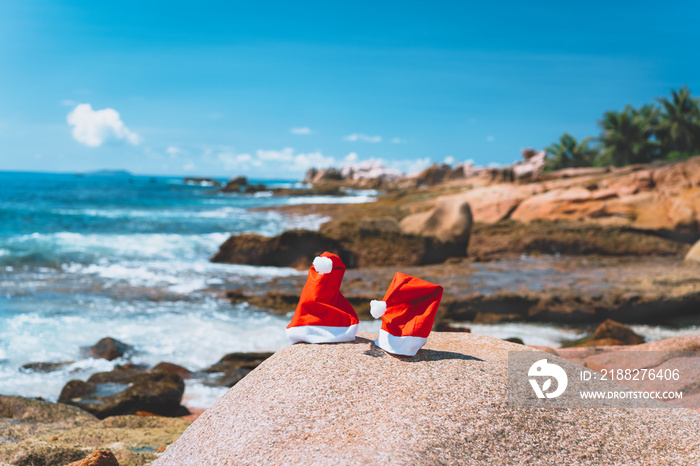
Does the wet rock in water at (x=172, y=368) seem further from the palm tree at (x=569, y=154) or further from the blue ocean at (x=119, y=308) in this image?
the palm tree at (x=569, y=154)

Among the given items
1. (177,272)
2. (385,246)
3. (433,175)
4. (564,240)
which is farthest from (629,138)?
(177,272)

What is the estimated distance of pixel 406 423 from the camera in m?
2.51

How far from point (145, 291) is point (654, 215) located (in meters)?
13.5

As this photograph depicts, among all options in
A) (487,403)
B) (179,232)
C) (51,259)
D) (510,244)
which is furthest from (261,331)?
(179,232)

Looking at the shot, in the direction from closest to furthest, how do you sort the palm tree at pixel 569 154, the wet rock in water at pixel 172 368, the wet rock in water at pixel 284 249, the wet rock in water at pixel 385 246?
the wet rock in water at pixel 172 368
the wet rock in water at pixel 385 246
the wet rock in water at pixel 284 249
the palm tree at pixel 569 154

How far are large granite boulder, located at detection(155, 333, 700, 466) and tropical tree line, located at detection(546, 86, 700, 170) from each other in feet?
143

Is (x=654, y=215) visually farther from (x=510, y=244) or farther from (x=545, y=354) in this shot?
(x=545, y=354)

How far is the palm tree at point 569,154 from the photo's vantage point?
53719 millimetres

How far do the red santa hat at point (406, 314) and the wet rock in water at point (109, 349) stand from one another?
5.14 metres

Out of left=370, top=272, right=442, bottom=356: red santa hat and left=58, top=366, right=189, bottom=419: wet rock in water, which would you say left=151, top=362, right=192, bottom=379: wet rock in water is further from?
left=370, top=272, right=442, bottom=356: red santa hat

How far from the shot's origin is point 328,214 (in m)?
29.8

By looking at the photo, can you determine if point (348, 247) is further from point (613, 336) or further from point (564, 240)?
point (613, 336)

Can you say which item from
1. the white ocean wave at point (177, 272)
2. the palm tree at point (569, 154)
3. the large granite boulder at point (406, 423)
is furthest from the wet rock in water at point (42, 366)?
the palm tree at point (569, 154)

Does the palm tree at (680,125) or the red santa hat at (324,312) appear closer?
the red santa hat at (324,312)
